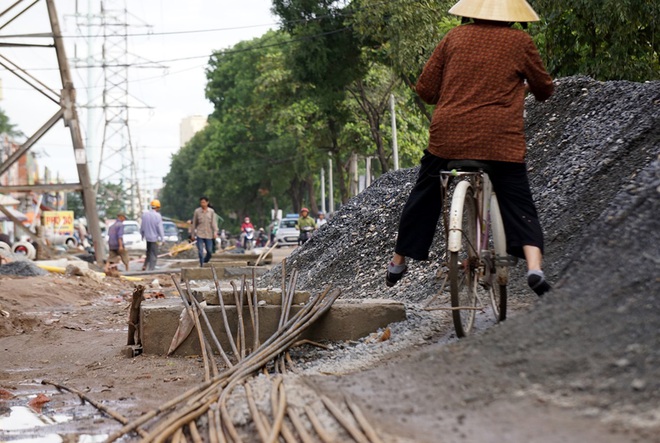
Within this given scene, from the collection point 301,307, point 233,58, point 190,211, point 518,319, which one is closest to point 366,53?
point 301,307

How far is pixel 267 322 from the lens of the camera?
7.89m

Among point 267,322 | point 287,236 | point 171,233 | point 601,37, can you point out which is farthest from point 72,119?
point 171,233

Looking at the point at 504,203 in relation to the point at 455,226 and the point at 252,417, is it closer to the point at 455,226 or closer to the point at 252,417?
the point at 455,226

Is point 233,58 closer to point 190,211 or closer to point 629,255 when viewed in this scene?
point 190,211

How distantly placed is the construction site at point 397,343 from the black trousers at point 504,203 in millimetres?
317

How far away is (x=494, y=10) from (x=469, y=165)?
0.93 m

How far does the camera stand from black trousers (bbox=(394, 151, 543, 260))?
593cm

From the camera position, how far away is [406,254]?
648 cm

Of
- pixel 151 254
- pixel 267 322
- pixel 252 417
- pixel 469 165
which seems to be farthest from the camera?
pixel 151 254

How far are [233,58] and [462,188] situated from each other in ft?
217

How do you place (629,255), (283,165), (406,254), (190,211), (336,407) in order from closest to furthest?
1. (336,407)
2. (629,255)
3. (406,254)
4. (283,165)
5. (190,211)

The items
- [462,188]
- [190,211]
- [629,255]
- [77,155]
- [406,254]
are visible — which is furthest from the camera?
[190,211]

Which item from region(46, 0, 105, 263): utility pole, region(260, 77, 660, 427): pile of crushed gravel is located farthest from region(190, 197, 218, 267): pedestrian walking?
region(260, 77, 660, 427): pile of crushed gravel

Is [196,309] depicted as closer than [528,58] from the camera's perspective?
No
